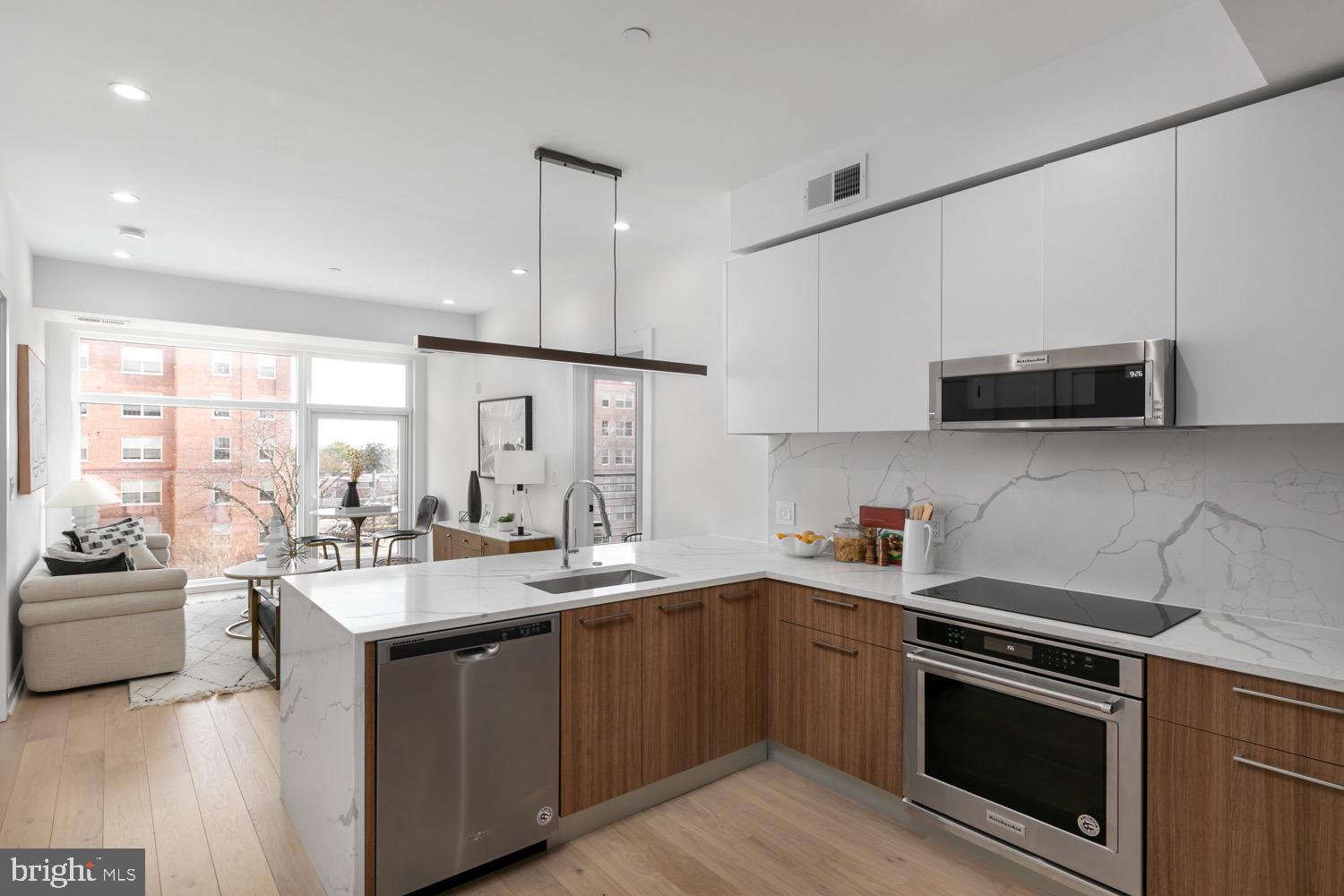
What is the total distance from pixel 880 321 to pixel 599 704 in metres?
1.83

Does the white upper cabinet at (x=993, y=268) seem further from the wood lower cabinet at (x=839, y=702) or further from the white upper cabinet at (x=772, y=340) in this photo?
the wood lower cabinet at (x=839, y=702)

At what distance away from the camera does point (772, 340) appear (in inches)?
127

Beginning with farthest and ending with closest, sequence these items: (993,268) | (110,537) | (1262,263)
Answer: (110,537) < (993,268) < (1262,263)

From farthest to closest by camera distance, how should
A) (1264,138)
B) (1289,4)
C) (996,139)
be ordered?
(996,139) → (1264,138) → (1289,4)

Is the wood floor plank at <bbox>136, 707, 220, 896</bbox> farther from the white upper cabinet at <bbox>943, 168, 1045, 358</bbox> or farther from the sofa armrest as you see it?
the white upper cabinet at <bbox>943, 168, 1045, 358</bbox>

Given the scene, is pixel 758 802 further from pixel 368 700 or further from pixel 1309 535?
pixel 1309 535

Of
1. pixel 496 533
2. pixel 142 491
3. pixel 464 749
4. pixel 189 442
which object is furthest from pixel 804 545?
pixel 142 491

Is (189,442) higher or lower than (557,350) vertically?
lower

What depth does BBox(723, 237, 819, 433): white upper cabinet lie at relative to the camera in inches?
120

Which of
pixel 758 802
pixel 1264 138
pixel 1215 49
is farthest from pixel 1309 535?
pixel 758 802

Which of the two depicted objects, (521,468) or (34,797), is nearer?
(34,797)

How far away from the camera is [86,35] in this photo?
216 centimetres

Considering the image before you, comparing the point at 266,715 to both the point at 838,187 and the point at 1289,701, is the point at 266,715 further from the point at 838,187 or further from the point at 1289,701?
the point at 1289,701

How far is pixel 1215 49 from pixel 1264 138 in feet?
1.00
